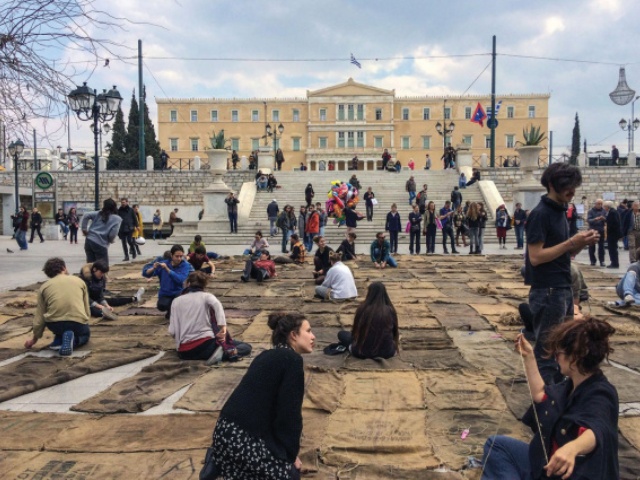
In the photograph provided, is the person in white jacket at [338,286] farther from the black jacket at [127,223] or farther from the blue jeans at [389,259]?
the black jacket at [127,223]

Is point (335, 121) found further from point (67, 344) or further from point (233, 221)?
point (67, 344)

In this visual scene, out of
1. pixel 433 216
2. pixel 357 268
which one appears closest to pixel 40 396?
pixel 357 268

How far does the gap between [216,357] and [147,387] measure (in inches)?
33.2

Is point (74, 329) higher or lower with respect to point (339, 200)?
lower

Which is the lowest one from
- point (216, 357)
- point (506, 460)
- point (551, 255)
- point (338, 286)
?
point (216, 357)

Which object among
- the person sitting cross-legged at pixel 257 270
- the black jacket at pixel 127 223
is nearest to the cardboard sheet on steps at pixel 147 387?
the person sitting cross-legged at pixel 257 270

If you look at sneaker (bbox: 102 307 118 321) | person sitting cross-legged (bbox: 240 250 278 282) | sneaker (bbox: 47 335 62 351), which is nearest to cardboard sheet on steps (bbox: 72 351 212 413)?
sneaker (bbox: 47 335 62 351)

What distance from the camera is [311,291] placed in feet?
33.9

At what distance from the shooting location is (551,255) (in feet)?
12.6

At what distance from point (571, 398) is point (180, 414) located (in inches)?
113

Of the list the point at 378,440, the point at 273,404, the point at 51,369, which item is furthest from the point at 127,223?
the point at 273,404

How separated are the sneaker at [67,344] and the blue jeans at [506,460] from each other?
4625 millimetres

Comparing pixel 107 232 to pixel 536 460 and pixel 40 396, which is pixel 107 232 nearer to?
pixel 40 396

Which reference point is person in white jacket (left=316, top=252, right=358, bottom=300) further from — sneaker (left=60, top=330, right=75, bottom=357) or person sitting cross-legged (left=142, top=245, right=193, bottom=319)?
sneaker (left=60, top=330, right=75, bottom=357)
